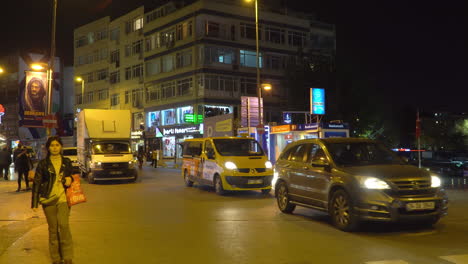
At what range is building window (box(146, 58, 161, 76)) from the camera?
53531 mm

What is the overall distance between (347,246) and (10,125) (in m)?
92.4

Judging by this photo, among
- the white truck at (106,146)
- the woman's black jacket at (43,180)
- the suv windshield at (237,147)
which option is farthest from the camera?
the white truck at (106,146)

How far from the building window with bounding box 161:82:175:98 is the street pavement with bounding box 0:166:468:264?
3893 cm

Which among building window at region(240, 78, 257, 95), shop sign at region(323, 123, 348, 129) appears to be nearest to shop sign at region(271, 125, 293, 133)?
shop sign at region(323, 123, 348, 129)

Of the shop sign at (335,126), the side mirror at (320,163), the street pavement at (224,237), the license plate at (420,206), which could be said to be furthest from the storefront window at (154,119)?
the license plate at (420,206)

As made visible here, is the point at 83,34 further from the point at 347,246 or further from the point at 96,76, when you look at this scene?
the point at 347,246

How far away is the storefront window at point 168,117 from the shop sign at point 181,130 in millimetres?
755

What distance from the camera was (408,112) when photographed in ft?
293

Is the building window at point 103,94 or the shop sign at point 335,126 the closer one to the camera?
Answer: the shop sign at point 335,126

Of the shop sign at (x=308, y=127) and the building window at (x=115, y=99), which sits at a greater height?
the building window at (x=115, y=99)

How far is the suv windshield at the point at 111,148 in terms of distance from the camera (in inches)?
835

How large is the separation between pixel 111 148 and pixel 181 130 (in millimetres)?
28829

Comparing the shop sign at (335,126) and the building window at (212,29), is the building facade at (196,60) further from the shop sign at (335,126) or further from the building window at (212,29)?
the shop sign at (335,126)

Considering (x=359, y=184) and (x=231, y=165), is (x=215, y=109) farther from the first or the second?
(x=359, y=184)
